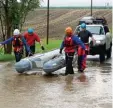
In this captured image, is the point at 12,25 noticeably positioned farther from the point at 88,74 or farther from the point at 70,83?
the point at 70,83

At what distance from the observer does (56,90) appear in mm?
12008

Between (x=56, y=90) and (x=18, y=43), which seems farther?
(x=18, y=43)

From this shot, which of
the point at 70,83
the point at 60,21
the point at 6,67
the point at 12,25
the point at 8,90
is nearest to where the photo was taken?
the point at 8,90

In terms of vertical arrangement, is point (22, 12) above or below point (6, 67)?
above

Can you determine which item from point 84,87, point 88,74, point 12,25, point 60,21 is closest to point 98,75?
point 88,74

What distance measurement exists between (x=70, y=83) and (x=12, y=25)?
11.8 m

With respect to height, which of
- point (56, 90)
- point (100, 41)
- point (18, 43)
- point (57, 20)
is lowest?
point (57, 20)

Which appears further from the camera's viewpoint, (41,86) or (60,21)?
(60,21)

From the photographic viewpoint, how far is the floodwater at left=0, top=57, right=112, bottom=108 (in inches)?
400

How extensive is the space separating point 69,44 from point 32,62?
143cm

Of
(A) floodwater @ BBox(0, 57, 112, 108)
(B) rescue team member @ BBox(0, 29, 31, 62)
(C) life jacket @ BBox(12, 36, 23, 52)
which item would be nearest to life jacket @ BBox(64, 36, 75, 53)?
(A) floodwater @ BBox(0, 57, 112, 108)

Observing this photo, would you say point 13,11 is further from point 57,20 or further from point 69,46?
point 57,20

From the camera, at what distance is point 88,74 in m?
15.6

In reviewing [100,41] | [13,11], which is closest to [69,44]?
[100,41]
